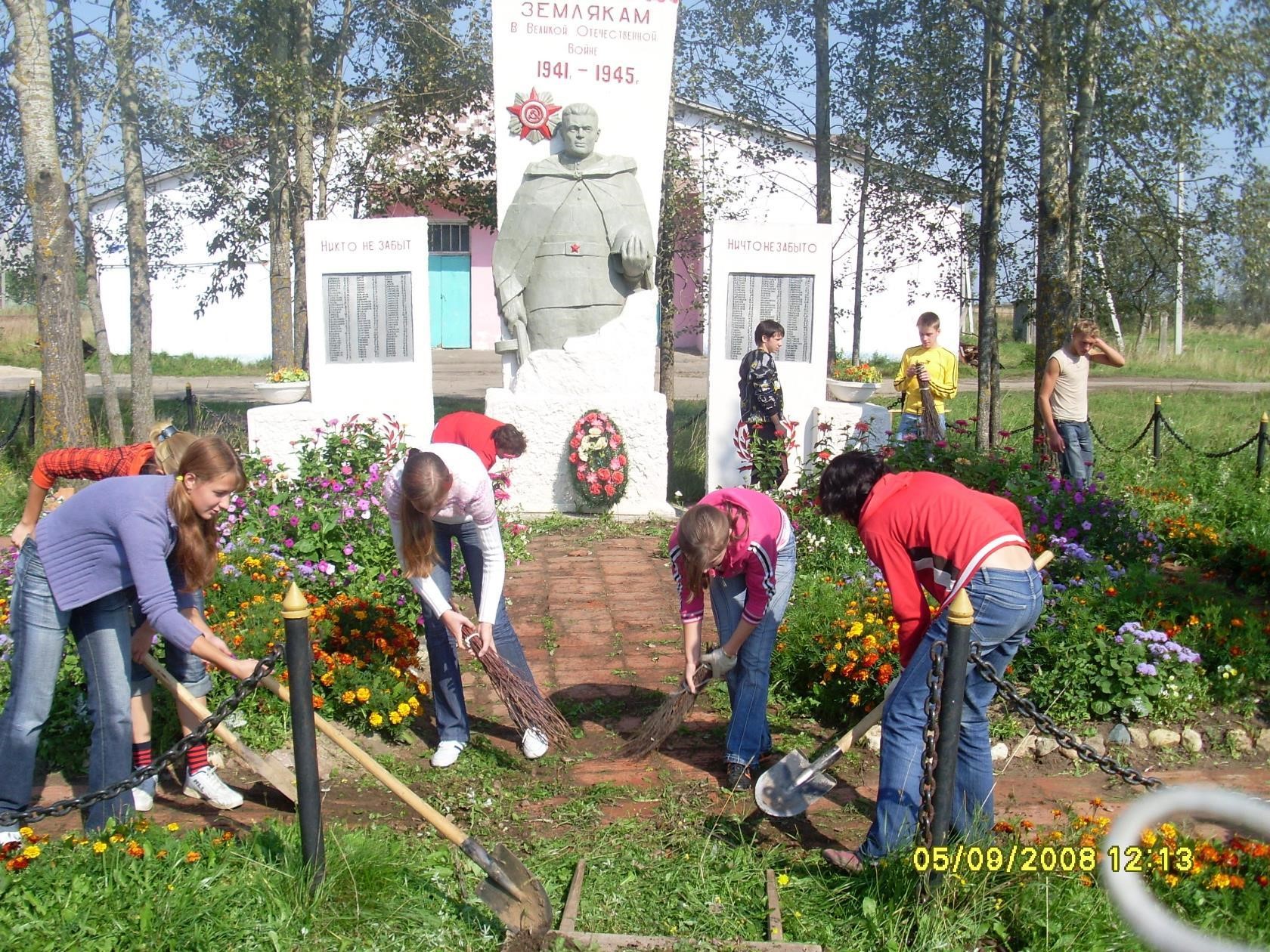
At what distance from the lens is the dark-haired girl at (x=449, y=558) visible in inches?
158

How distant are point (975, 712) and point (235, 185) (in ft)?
34.2

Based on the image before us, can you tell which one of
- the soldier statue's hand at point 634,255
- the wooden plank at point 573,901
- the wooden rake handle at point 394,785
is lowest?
the wooden plank at point 573,901

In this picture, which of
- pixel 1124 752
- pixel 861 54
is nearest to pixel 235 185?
pixel 861 54

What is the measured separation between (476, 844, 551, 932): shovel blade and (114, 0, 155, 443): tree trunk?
8.47 m

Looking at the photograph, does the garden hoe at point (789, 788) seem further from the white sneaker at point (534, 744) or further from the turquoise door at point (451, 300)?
the turquoise door at point (451, 300)

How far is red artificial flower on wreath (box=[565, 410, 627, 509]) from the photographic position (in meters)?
8.55

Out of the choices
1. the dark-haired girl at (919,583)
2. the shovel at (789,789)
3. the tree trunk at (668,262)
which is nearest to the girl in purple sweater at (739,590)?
the shovel at (789,789)

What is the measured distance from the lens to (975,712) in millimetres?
3506

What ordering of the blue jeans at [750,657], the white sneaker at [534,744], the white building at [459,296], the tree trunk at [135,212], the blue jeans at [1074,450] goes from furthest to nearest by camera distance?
the white building at [459,296]
the tree trunk at [135,212]
the blue jeans at [1074,450]
the white sneaker at [534,744]
the blue jeans at [750,657]

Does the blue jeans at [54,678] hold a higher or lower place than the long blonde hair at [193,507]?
lower

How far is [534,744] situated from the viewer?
4562mm

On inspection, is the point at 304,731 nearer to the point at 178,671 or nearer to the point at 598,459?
the point at 178,671

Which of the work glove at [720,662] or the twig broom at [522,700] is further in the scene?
the twig broom at [522,700]

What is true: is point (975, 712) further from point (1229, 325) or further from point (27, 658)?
point (1229, 325)
